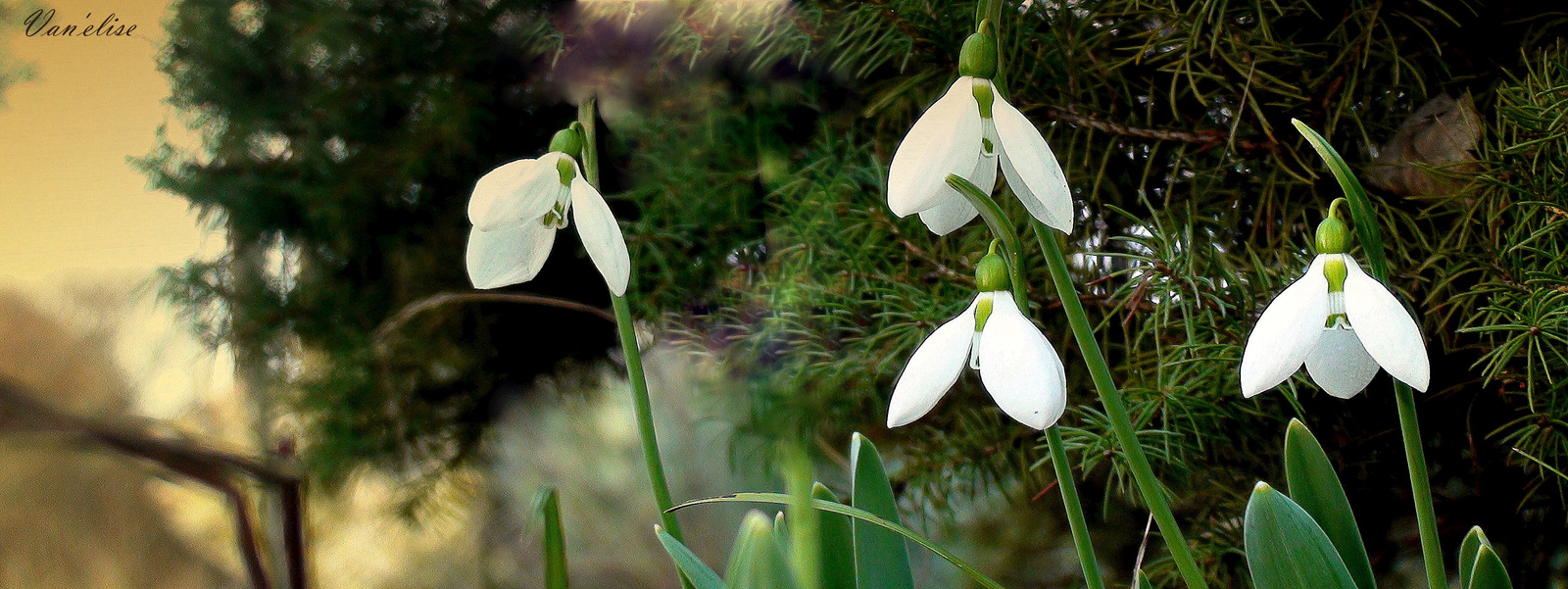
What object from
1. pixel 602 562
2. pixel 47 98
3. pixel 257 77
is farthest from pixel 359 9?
pixel 602 562

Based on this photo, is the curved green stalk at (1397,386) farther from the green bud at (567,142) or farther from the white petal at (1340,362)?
the green bud at (567,142)

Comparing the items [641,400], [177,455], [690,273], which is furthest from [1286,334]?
[177,455]

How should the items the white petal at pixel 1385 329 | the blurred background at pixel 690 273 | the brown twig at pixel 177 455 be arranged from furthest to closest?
the brown twig at pixel 177 455, the blurred background at pixel 690 273, the white petal at pixel 1385 329

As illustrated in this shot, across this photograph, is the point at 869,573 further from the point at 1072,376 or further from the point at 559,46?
the point at 559,46

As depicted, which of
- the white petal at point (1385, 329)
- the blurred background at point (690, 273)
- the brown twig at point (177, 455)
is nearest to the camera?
the white petal at point (1385, 329)

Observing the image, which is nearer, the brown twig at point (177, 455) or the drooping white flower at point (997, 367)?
the drooping white flower at point (997, 367)

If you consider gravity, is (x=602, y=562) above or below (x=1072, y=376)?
below

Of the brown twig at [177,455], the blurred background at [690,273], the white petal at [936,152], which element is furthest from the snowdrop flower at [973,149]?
the brown twig at [177,455]

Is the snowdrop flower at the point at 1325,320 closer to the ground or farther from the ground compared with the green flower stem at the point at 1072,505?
farther from the ground
